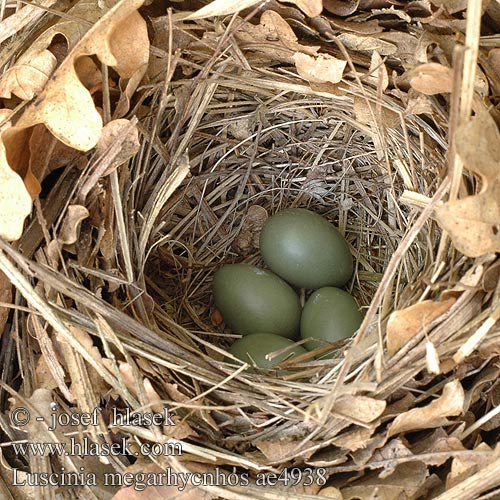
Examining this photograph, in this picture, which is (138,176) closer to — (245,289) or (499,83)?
(245,289)

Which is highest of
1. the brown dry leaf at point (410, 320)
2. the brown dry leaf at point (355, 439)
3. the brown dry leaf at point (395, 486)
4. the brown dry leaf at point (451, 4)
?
the brown dry leaf at point (451, 4)

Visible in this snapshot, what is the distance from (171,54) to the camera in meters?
1.11

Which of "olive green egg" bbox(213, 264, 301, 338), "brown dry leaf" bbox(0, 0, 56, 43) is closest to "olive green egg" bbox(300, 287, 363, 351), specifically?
"olive green egg" bbox(213, 264, 301, 338)

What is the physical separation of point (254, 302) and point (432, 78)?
550 millimetres

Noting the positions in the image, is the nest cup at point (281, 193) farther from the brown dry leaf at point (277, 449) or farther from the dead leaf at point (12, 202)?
the dead leaf at point (12, 202)

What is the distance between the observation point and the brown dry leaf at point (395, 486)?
886 mm

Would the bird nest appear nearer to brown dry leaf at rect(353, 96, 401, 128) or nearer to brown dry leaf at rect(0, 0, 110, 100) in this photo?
brown dry leaf at rect(353, 96, 401, 128)

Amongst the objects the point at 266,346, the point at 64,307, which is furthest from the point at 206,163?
the point at 64,307

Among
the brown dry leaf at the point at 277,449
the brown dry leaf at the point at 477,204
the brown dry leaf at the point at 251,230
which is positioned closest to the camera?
the brown dry leaf at the point at 477,204

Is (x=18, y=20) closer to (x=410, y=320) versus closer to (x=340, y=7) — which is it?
(x=340, y=7)

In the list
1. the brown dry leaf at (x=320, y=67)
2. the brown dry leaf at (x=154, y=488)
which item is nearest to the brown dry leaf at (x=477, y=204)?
the brown dry leaf at (x=320, y=67)

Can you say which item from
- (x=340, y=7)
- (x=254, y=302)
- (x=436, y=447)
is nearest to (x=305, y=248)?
(x=254, y=302)

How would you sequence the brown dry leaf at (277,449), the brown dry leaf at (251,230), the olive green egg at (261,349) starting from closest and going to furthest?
the brown dry leaf at (277,449) < the olive green egg at (261,349) < the brown dry leaf at (251,230)

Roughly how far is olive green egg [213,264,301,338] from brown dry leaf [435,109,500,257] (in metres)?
0.55
